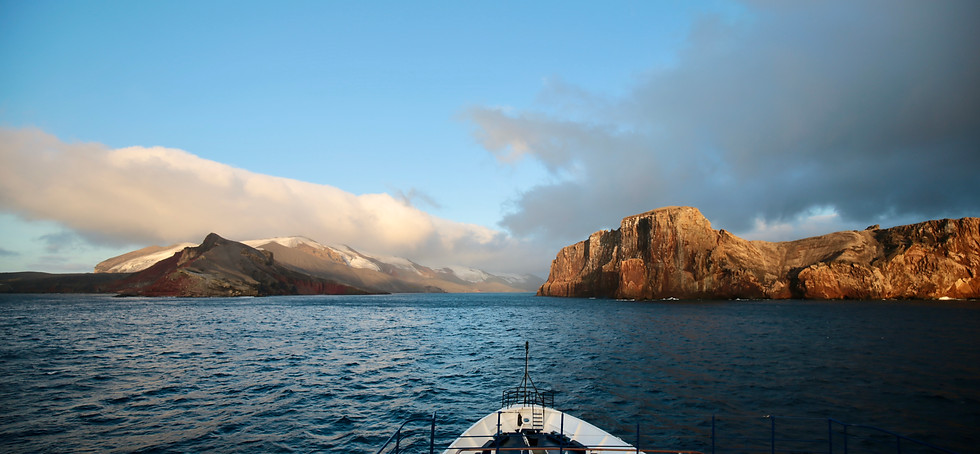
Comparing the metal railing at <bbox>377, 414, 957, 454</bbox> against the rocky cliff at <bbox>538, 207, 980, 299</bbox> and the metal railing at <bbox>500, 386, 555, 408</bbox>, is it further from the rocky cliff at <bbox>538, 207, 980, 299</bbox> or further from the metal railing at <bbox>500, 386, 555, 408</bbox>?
the rocky cliff at <bbox>538, 207, 980, 299</bbox>

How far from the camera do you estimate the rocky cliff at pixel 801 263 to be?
149000mm

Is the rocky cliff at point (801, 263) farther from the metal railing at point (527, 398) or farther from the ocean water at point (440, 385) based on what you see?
the metal railing at point (527, 398)

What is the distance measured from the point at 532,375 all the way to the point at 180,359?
3556 cm

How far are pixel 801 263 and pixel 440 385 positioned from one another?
684 ft

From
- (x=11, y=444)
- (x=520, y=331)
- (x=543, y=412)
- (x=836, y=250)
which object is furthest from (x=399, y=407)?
(x=836, y=250)

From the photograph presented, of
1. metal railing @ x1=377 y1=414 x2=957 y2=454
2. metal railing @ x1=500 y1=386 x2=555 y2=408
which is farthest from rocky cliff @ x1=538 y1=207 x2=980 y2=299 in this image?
metal railing @ x1=377 y1=414 x2=957 y2=454

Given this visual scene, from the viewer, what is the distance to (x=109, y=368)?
38719mm

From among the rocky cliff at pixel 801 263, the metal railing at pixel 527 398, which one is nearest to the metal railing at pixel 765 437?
the metal railing at pixel 527 398

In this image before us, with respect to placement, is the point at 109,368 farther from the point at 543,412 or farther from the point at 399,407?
the point at 543,412

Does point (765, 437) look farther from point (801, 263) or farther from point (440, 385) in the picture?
point (801, 263)

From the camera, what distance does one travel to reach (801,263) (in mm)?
190000

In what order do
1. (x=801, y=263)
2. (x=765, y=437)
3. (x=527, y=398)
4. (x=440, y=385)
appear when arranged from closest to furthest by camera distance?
(x=765, y=437)
(x=527, y=398)
(x=440, y=385)
(x=801, y=263)

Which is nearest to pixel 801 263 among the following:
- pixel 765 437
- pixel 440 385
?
pixel 765 437

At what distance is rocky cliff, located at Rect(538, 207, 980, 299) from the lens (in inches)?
5866
